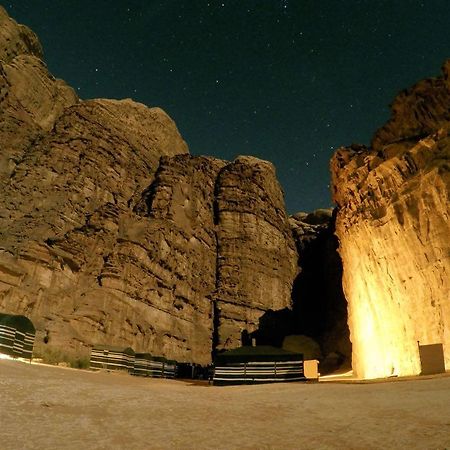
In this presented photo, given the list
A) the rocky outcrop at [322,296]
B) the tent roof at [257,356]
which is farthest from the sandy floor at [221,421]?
the rocky outcrop at [322,296]

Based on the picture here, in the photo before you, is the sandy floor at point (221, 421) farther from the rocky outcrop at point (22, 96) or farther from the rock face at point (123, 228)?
the rocky outcrop at point (22, 96)

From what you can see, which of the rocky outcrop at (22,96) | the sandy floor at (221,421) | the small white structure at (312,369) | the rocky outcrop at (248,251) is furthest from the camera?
the rocky outcrop at (248,251)

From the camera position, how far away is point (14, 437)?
5.21 meters

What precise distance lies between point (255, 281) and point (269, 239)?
10035 mm

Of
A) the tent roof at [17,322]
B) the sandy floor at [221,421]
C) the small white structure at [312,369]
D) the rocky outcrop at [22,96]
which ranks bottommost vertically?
the sandy floor at [221,421]

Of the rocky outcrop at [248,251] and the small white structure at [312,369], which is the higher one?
the rocky outcrop at [248,251]

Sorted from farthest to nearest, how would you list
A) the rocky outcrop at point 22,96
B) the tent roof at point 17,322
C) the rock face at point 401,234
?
the rocky outcrop at point 22,96
the tent roof at point 17,322
the rock face at point 401,234

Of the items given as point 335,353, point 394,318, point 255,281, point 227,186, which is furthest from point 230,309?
point 394,318

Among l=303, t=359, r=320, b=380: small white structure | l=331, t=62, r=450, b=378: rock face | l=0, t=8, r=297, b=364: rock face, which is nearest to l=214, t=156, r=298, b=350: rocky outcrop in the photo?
l=0, t=8, r=297, b=364: rock face

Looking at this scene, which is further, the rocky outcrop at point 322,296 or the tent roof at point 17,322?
the rocky outcrop at point 322,296

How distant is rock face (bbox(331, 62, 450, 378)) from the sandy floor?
11056mm

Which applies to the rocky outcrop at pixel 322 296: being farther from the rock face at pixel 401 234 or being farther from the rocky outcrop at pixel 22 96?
the rocky outcrop at pixel 22 96

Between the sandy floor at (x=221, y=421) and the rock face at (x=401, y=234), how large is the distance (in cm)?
1106

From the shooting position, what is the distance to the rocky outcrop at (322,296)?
5716 cm
